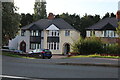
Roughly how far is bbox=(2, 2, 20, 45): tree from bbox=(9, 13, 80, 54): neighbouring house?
2505 cm

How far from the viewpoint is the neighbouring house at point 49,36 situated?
211 ft

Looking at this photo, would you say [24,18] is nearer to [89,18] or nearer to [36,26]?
[89,18]

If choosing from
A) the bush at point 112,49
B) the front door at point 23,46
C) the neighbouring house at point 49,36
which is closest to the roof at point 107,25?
the neighbouring house at point 49,36

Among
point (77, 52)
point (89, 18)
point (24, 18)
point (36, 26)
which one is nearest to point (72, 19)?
point (89, 18)

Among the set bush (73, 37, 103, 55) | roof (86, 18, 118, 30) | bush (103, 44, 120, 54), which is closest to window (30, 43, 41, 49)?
roof (86, 18, 118, 30)

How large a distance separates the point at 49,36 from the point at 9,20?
28010mm

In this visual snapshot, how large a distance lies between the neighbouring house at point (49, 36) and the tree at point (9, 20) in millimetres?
25049

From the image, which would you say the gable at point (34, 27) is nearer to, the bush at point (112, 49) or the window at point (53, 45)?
the window at point (53, 45)

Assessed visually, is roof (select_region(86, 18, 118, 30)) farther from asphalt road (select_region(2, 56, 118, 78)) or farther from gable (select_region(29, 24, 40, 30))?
asphalt road (select_region(2, 56, 118, 78))

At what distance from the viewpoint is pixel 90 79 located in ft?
44.4

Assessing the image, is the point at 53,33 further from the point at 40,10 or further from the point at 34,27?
the point at 40,10

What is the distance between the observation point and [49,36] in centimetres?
6525

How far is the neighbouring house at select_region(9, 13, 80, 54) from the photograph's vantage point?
6431cm

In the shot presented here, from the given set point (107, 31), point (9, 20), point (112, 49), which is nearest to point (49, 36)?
point (107, 31)
